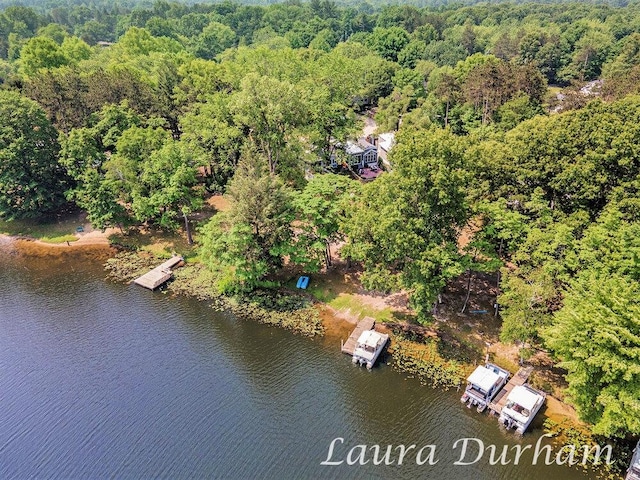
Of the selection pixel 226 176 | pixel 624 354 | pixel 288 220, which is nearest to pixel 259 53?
pixel 226 176

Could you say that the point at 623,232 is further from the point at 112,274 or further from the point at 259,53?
the point at 259,53

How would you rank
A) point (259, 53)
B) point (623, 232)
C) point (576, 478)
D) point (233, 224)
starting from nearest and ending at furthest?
point (576, 478) → point (623, 232) → point (233, 224) → point (259, 53)

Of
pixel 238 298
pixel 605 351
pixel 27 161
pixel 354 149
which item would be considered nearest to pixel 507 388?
pixel 605 351

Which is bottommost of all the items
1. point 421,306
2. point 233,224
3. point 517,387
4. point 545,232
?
point 517,387

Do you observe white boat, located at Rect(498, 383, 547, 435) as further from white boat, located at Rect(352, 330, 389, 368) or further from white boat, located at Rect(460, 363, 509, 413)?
white boat, located at Rect(352, 330, 389, 368)

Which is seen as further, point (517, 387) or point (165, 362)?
point (165, 362)

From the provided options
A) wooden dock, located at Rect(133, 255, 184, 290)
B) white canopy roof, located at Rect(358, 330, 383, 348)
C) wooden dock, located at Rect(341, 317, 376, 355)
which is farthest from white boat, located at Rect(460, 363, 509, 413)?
wooden dock, located at Rect(133, 255, 184, 290)

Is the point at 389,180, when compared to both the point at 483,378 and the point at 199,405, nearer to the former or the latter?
the point at 483,378

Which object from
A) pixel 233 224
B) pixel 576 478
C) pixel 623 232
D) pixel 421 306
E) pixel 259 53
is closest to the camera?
pixel 576 478
